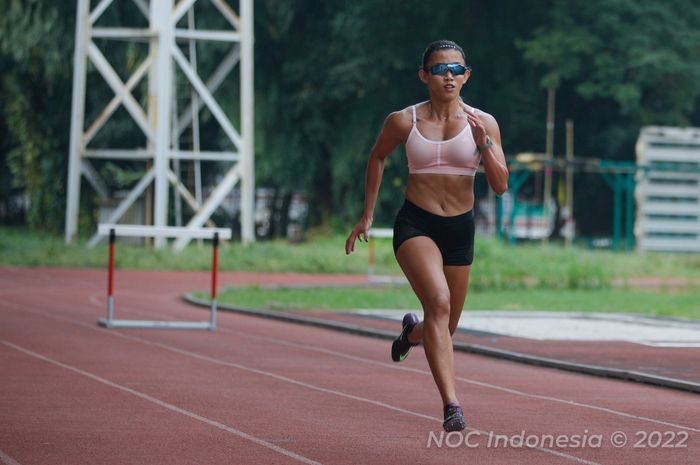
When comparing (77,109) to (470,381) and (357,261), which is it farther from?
(470,381)

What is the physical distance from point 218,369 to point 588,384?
314 centimetres

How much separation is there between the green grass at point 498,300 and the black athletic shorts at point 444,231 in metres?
12.5

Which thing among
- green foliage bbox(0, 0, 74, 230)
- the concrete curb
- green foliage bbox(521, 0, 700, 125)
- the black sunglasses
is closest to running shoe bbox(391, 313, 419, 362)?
the black sunglasses

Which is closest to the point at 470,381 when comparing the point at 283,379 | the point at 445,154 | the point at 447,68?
the point at 283,379

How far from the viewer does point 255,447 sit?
8844mm

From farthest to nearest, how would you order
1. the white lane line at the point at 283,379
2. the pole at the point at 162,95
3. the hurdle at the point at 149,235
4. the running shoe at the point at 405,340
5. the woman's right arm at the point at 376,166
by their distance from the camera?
the pole at the point at 162,95 → the hurdle at the point at 149,235 → the running shoe at the point at 405,340 → the woman's right arm at the point at 376,166 → the white lane line at the point at 283,379

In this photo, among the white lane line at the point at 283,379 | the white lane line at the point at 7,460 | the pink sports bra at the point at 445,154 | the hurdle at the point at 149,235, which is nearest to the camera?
the white lane line at the point at 7,460

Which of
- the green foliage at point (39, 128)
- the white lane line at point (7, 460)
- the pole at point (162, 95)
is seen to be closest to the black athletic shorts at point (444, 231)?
the white lane line at point (7, 460)

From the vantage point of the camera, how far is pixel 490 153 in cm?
905

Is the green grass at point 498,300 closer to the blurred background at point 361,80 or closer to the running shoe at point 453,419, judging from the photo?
the running shoe at point 453,419

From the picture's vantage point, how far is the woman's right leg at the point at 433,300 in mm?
8906

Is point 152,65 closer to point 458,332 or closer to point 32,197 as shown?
point 32,197

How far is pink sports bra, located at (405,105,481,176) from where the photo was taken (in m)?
9.16

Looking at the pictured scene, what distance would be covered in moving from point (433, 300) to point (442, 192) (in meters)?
0.66
